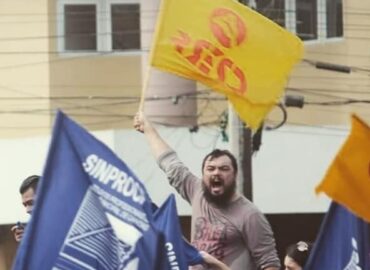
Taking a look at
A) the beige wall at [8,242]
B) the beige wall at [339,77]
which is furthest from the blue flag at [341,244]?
the beige wall at [339,77]

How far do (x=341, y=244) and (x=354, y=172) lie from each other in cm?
48

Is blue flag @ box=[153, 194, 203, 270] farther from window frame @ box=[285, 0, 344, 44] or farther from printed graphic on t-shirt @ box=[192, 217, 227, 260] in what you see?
window frame @ box=[285, 0, 344, 44]

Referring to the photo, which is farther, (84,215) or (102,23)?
(102,23)

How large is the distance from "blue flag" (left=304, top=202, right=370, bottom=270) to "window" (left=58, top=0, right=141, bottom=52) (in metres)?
16.8

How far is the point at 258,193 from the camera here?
2169 cm

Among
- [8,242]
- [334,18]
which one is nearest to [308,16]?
[334,18]

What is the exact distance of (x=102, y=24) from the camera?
2400cm

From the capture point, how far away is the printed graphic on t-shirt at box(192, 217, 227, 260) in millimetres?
7789

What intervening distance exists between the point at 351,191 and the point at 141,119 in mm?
1781

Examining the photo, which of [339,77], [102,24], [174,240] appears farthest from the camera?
[102,24]

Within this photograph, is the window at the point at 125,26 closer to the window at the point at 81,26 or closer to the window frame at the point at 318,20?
the window at the point at 81,26

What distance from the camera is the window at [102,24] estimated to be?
78.2 ft

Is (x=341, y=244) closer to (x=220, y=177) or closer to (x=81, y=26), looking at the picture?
(x=220, y=177)

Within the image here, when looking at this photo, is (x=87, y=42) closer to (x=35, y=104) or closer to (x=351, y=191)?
(x=35, y=104)
